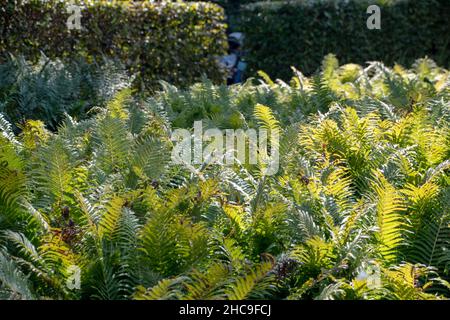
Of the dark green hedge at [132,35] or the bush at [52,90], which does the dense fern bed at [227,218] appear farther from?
the dark green hedge at [132,35]

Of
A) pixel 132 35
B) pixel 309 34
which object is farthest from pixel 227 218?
pixel 309 34

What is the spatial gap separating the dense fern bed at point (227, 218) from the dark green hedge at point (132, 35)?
354 centimetres

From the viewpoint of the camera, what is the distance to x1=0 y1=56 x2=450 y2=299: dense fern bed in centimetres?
263

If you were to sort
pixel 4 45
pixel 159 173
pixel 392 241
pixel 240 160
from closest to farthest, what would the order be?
1. pixel 392 241
2. pixel 159 173
3. pixel 240 160
4. pixel 4 45

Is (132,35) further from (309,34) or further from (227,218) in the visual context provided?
(227,218)

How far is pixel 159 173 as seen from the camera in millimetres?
3541

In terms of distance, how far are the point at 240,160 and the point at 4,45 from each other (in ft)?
15.4

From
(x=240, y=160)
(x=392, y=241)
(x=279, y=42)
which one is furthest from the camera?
(x=279, y=42)

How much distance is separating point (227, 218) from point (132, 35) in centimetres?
630

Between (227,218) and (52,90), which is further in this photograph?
(52,90)

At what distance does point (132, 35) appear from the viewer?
9.01m

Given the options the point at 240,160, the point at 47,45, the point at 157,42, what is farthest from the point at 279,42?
the point at 240,160
